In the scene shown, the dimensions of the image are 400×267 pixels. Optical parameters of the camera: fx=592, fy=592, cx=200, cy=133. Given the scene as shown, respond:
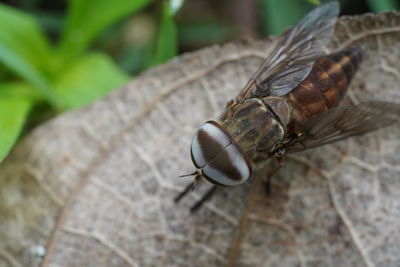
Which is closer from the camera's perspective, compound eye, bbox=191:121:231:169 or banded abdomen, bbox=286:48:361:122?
compound eye, bbox=191:121:231:169

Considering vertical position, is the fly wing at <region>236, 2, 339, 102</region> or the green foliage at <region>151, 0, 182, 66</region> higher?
the green foliage at <region>151, 0, 182, 66</region>

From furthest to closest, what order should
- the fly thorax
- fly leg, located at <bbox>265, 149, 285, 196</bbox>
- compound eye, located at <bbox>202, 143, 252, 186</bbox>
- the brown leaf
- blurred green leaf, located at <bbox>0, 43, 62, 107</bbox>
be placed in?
blurred green leaf, located at <bbox>0, 43, 62, 107</bbox> < the brown leaf < fly leg, located at <bbox>265, 149, 285, 196</bbox> < the fly thorax < compound eye, located at <bbox>202, 143, 252, 186</bbox>

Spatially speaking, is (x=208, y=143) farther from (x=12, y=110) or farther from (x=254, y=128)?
(x=12, y=110)

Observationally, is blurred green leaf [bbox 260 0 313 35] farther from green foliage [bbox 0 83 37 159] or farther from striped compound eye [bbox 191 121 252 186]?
green foliage [bbox 0 83 37 159]

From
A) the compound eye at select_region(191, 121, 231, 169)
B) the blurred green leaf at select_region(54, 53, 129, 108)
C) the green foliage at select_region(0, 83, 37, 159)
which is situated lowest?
the compound eye at select_region(191, 121, 231, 169)

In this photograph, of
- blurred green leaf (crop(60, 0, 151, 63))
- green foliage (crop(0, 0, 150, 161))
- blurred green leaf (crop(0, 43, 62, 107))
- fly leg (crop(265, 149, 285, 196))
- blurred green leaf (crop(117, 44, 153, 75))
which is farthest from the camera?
blurred green leaf (crop(117, 44, 153, 75))

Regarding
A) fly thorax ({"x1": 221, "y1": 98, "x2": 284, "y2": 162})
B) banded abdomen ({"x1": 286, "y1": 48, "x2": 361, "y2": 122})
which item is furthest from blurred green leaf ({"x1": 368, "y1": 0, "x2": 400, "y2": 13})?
fly thorax ({"x1": 221, "y1": 98, "x2": 284, "y2": 162})

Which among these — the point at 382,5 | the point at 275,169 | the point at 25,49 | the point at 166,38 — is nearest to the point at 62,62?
the point at 25,49
